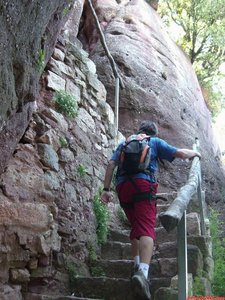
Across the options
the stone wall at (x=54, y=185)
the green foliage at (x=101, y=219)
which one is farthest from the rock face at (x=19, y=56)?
the green foliage at (x=101, y=219)

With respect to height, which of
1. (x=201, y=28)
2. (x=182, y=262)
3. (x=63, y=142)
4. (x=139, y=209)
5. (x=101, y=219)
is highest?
(x=201, y=28)

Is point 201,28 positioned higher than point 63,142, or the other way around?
point 201,28

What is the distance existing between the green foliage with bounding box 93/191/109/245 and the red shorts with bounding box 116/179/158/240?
1230 millimetres

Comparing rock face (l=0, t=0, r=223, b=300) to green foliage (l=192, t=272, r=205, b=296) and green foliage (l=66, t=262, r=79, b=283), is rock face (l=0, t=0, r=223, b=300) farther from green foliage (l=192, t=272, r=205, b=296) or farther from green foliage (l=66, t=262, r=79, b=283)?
green foliage (l=192, t=272, r=205, b=296)

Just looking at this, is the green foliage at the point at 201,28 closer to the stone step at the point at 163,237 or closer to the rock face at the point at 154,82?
the rock face at the point at 154,82

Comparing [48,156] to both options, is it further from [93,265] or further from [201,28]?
[201,28]

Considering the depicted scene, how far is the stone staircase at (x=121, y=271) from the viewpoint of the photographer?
377 centimetres

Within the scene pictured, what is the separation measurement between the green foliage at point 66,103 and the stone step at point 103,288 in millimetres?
1978

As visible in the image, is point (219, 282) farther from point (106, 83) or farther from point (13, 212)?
point (106, 83)

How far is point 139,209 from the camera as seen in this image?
3701mm

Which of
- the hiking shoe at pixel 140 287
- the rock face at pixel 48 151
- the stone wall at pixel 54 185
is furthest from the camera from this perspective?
A: the stone wall at pixel 54 185

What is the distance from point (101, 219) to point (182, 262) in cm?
268

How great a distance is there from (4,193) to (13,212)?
181 mm

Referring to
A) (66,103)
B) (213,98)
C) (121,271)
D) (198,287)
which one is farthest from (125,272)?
(213,98)
